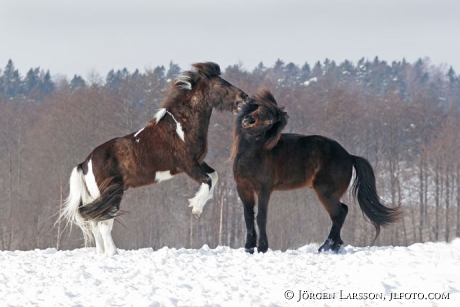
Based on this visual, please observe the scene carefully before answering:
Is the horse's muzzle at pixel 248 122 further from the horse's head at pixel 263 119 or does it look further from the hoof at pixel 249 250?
the hoof at pixel 249 250

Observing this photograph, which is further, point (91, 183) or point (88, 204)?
point (91, 183)

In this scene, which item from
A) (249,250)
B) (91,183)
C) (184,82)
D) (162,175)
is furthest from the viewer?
(184,82)

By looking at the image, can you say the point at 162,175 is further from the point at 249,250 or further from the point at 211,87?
the point at 249,250

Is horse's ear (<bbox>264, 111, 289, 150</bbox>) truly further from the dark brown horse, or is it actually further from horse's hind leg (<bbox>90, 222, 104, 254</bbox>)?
horse's hind leg (<bbox>90, 222, 104, 254</bbox>)

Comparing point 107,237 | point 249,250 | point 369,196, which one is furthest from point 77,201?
point 369,196

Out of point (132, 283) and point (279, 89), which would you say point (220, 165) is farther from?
point (132, 283)

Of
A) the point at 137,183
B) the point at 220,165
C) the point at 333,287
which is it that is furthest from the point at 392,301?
the point at 220,165

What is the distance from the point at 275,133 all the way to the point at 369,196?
184cm

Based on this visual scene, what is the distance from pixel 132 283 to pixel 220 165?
126ft

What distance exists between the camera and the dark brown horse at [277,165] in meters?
10.7

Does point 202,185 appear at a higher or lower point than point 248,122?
lower

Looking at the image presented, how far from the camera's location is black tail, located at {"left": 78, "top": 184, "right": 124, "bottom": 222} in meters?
10.8

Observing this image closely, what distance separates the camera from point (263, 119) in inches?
427

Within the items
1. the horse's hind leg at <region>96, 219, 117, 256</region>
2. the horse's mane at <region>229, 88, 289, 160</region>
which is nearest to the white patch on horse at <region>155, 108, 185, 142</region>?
the horse's mane at <region>229, 88, 289, 160</region>
